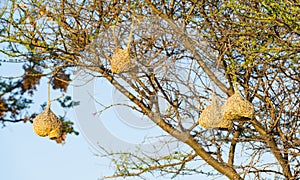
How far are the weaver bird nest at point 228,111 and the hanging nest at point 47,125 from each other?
704mm

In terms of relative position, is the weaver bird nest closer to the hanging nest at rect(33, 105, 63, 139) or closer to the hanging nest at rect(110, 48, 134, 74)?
the hanging nest at rect(110, 48, 134, 74)

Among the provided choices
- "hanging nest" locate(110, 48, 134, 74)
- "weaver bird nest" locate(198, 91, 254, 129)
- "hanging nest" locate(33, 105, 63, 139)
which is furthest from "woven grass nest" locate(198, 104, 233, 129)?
"hanging nest" locate(33, 105, 63, 139)

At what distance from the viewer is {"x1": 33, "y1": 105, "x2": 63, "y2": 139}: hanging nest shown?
2535mm

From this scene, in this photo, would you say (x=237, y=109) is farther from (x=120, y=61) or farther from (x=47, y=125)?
(x=47, y=125)

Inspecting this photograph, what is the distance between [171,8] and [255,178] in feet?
3.03

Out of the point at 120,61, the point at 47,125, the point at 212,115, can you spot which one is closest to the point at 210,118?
the point at 212,115

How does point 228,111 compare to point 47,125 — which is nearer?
point 228,111

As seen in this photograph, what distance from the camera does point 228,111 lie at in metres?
2.21

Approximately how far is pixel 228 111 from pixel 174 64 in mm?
390

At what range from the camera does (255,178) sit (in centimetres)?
279

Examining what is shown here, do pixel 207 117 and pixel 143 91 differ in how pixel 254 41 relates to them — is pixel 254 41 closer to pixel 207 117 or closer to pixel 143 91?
pixel 207 117

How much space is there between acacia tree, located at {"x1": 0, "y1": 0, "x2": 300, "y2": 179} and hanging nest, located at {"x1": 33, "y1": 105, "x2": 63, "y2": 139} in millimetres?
172

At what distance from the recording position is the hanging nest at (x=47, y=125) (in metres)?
2.54

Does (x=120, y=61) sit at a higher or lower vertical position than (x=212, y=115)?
higher
